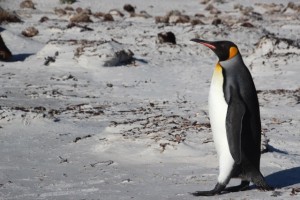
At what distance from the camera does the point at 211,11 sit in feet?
95.9

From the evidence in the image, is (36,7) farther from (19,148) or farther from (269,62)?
(19,148)

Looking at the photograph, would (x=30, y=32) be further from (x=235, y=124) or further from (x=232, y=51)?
(x=235, y=124)

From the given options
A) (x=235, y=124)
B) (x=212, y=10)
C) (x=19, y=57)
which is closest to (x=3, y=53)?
(x=19, y=57)

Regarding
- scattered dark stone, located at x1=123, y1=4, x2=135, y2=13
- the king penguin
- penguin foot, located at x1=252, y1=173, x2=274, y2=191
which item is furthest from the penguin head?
scattered dark stone, located at x1=123, y1=4, x2=135, y2=13

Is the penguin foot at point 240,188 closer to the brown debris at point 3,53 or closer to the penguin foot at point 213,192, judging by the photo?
the penguin foot at point 213,192

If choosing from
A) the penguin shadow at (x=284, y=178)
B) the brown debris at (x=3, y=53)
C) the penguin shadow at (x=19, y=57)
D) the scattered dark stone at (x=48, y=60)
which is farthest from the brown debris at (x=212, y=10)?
the penguin shadow at (x=284, y=178)

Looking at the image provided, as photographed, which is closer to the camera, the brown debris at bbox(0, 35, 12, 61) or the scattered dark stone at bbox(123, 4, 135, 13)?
the brown debris at bbox(0, 35, 12, 61)

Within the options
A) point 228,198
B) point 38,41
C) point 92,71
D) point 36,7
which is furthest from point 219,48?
point 36,7

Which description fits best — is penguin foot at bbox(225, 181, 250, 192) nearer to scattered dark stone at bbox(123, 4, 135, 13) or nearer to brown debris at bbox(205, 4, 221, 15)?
scattered dark stone at bbox(123, 4, 135, 13)

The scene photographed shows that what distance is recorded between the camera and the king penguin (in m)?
4.14

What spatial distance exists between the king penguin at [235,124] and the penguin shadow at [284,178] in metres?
0.29

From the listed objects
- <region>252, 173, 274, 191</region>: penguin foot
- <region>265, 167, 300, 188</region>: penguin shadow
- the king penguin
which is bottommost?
<region>265, 167, 300, 188</region>: penguin shadow

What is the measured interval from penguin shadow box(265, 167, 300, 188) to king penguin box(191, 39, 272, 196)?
29 centimetres

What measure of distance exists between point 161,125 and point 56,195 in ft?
8.66
